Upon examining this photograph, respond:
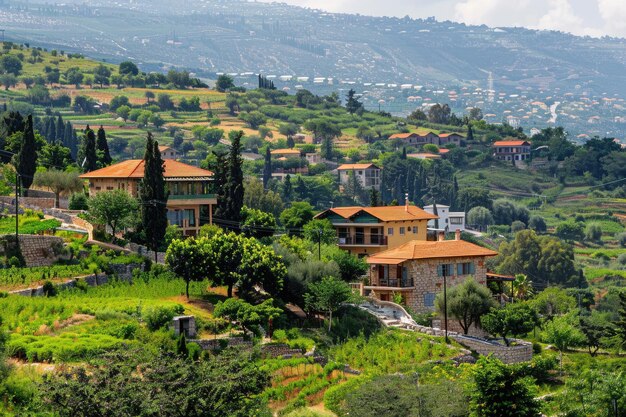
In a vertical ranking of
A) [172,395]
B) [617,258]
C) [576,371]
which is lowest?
[617,258]

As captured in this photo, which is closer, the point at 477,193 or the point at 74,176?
the point at 74,176

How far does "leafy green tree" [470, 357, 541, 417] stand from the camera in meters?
50.7

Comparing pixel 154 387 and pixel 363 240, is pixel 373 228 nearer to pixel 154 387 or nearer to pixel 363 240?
pixel 363 240

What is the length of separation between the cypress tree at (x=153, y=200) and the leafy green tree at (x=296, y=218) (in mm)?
16210

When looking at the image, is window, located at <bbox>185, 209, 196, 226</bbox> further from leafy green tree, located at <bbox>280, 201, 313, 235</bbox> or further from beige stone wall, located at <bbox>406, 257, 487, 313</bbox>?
beige stone wall, located at <bbox>406, 257, 487, 313</bbox>

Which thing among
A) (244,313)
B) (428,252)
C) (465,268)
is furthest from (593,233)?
(244,313)

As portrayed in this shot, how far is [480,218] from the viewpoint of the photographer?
7480 inches

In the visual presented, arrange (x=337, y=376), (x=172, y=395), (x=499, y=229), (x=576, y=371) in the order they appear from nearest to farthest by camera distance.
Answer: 1. (x=172, y=395)
2. (x=337, y=376)
3. (x=576, y=371)
4. (x=499, y=229)

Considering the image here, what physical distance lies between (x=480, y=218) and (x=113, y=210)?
120869mm

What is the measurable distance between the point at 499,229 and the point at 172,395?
480 feet

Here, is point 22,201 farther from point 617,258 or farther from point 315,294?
point 617,258

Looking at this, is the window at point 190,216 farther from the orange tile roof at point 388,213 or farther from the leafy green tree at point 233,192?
the orange tile roof at point 388,213

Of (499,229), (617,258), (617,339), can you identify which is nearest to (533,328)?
(617,339)

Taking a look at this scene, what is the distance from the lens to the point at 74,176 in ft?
290
